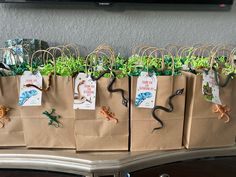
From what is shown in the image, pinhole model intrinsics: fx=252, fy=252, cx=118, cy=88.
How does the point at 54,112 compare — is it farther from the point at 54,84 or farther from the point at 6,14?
the point at 6,14

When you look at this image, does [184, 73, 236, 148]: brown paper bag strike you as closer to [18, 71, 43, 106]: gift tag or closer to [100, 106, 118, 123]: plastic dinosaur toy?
[100, 106, 118, 123]: plastic dinosaur toy

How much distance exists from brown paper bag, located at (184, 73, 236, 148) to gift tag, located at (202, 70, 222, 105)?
0.05 ft

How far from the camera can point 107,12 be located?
1.34 meters

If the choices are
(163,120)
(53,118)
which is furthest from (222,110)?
(53,118)

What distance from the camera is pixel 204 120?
907mm

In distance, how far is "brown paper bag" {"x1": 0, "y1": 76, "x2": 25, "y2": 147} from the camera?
865mm

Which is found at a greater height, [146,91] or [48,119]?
[146,91]

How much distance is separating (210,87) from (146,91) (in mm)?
223

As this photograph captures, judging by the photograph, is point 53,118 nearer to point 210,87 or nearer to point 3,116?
point 3,116

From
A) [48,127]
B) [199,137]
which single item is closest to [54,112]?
[48,127]

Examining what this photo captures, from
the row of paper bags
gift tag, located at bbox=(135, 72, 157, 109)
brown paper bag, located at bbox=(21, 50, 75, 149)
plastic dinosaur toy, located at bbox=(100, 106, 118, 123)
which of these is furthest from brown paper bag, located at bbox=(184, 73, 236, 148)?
brown paper bag, located at bbox=(21, 50, 75, 149)

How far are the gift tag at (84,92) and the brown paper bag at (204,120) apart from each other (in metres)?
0.34

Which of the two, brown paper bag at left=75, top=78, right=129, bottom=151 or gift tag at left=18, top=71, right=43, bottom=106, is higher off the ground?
gift tag at left=18, top=71, right=43, bottom=106

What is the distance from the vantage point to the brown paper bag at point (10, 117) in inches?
34.0
